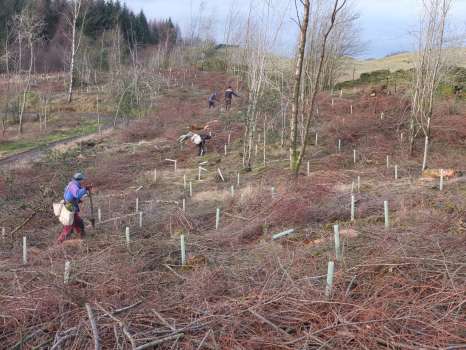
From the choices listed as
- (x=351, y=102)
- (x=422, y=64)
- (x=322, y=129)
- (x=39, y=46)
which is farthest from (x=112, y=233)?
(x=39, y=46)

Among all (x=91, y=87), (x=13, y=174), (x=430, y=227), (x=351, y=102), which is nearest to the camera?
(x=430, y=227)

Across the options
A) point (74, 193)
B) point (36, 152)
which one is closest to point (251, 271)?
point (74, 193)

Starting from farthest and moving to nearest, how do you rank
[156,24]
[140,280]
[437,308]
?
1. [156,24]
2. [140,280]
3. [437,308]

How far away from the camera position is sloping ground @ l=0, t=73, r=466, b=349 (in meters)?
4.18

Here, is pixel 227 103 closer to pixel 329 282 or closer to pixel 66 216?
pixel 66 216

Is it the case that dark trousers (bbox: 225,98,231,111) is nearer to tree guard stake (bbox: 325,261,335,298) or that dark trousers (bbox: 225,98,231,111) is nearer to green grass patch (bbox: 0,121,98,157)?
green grass patch (bbox: 0,121,98,157)

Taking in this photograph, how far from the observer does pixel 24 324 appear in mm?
4605

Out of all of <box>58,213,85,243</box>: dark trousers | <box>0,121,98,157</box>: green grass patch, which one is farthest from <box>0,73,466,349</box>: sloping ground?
<box>0,121,98,157</box>: green grass patch

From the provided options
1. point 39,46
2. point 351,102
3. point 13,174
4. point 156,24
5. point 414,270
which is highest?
point 156,24

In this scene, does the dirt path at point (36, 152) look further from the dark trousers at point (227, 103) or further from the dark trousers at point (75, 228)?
the dark trousers at point (75, 228)

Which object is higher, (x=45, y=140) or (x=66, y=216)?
(x=66, y=216)

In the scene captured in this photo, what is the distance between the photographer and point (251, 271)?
5.70 m

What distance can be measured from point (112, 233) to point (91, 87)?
34085 mm

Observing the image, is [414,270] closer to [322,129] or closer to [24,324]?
[24,324]
